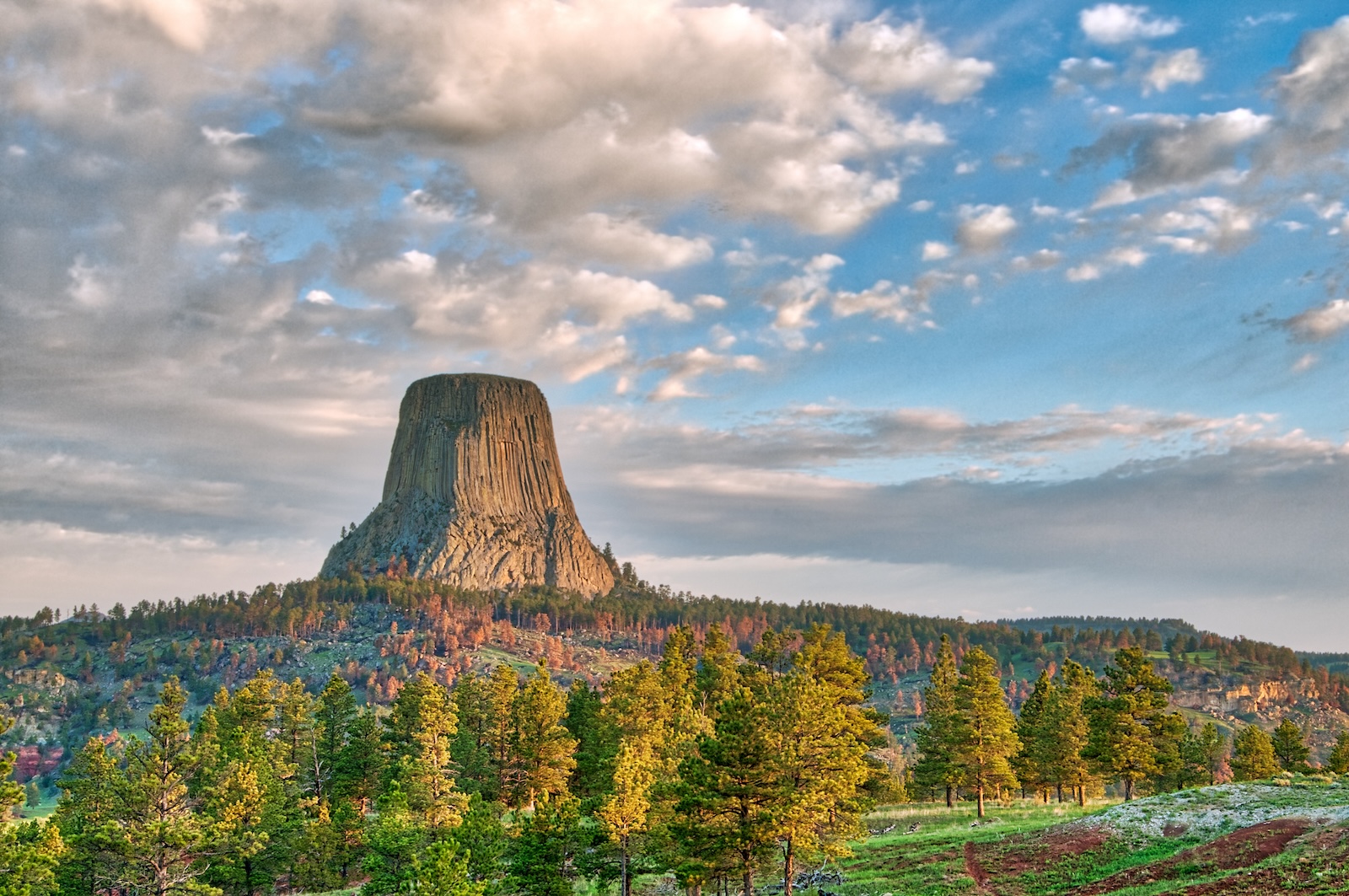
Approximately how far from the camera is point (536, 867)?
2046 inches

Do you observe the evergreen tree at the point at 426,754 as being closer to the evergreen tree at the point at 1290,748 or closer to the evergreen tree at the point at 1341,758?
the evergreen tree at the point at 1290,748

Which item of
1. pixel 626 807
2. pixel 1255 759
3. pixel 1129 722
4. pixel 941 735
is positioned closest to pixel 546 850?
pixel 626 807

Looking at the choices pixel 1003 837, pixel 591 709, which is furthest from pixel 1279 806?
pixel 591 709

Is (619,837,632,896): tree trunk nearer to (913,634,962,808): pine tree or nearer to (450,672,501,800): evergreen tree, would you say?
(450,672,501,800): evergreen tree

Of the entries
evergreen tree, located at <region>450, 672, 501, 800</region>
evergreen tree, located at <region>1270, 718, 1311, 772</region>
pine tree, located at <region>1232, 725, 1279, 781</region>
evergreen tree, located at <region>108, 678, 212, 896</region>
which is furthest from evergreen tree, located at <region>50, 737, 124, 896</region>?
evergreen tree, located at <region>1270, 718, 1311, 772</region>

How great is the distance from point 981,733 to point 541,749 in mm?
34109

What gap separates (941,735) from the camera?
78.6 metres

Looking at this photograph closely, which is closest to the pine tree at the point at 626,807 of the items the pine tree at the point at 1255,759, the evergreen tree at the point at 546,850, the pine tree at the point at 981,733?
the evergreen tree at the point at 546,850

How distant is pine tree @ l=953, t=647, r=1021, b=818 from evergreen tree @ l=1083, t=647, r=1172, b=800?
8.19 metres

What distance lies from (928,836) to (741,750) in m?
26.4

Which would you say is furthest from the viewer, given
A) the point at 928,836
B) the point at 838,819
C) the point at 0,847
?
the point at 928,836

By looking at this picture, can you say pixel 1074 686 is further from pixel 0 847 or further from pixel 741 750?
pixel 0 847

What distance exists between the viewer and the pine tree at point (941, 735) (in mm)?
76938

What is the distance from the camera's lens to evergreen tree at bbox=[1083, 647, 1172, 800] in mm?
77000
